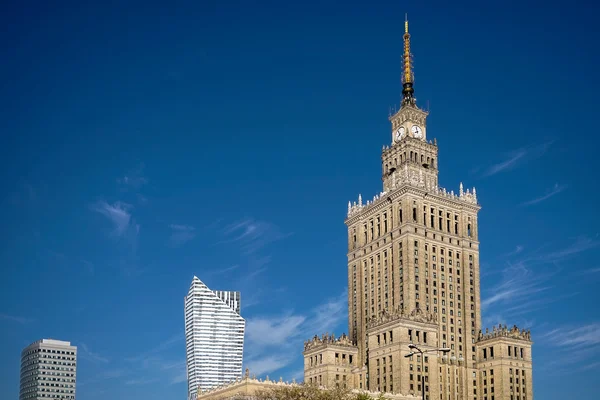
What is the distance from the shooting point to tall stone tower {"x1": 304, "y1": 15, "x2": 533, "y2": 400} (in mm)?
175375

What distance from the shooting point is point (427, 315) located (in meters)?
181

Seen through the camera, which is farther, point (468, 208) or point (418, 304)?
point (468, 208)

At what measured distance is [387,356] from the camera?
175875 mm

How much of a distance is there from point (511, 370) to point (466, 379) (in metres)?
10.8

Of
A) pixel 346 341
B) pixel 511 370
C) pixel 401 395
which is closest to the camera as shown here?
pixel 401 395

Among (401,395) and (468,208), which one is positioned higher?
(468,208)

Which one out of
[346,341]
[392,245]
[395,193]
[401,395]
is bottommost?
[401,395]

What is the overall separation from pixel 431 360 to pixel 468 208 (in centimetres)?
4414

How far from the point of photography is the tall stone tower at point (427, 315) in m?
175

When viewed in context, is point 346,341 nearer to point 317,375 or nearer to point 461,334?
point 317,375

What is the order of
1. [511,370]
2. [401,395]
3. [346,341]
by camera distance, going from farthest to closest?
[346,341] < [511,370] < [401,395]

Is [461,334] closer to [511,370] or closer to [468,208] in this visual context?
[511,370]

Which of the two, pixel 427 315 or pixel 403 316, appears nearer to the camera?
pixel 403 316

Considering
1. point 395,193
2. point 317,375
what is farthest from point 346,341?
point 395,193
